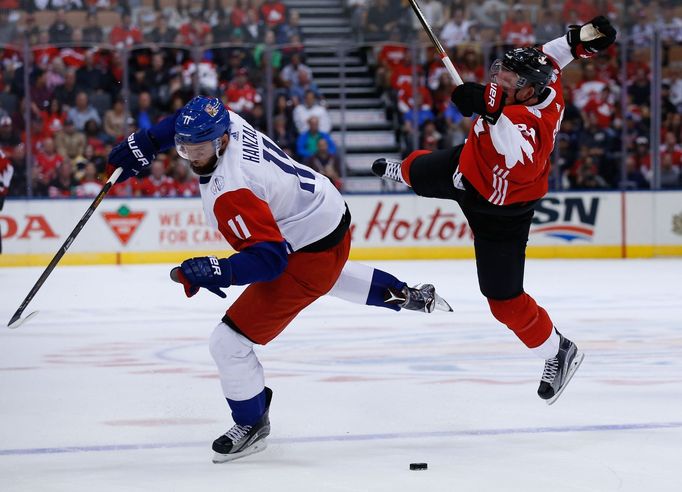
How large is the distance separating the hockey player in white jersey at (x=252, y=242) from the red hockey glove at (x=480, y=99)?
535 millimetres

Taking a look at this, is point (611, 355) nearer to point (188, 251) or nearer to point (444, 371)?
point (444, 371)

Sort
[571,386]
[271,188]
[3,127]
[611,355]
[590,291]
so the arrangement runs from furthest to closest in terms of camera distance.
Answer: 1. [3,127]
2. [590,291]
3. [611,355]
4. [571,386]
5. [271,188]

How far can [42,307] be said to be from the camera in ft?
26.9

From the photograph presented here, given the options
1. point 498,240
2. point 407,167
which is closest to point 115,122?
point 407,167

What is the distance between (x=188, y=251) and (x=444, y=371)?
22.2 ft

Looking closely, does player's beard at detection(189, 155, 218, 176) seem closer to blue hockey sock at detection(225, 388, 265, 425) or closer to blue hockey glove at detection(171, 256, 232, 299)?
blue hockey glove at detection(171, 256, 232, 299)

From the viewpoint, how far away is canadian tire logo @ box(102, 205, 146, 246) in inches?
460

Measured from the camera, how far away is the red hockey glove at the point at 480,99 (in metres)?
3.77

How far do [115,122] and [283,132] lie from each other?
1.69 meters

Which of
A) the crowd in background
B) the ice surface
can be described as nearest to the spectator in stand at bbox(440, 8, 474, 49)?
the crowd in background

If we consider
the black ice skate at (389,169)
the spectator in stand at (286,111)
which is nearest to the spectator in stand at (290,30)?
the spectator in stand at (286,111)

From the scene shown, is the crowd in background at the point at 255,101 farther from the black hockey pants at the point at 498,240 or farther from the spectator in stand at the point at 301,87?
the black hockey pants at the point at 498,240

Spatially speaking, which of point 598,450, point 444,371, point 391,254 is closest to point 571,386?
point 444,371

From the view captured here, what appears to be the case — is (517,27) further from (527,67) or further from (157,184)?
(527,67)
